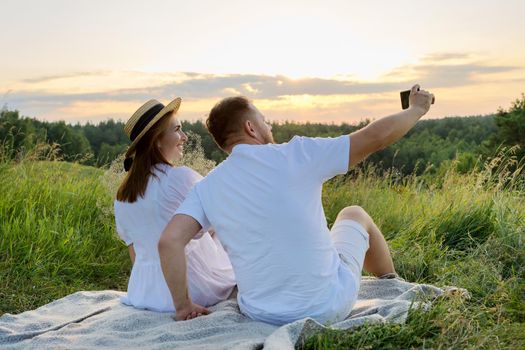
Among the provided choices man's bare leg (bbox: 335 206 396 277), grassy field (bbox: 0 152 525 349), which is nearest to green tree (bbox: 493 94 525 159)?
grassy field (bbox: 0 152 525 349)

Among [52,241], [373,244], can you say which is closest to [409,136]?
[52,241]

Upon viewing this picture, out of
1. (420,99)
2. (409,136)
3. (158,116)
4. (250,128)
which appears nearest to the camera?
(250,128)

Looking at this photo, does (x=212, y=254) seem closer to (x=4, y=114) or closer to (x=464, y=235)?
(x=464, y=235)

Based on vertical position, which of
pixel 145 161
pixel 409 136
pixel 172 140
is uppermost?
pixel 172 140

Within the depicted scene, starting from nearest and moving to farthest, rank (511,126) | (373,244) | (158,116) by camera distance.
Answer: (158,116), (373,244), (511,126)

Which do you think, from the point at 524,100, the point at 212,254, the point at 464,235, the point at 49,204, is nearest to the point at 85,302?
the point at 212,254

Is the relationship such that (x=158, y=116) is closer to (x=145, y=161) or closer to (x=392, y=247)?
(x=145, y=161)

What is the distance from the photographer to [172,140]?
4.08 metres

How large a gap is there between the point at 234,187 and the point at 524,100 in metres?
29.7

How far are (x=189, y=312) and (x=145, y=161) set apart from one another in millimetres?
887

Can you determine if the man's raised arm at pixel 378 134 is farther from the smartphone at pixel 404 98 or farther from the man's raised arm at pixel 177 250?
the man's raised arm at pixel 177 250

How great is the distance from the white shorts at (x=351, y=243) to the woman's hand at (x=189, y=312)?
84 cm

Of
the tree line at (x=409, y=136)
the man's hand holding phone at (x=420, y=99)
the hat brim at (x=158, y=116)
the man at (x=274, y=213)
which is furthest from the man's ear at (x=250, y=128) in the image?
the tree line at (x=409, y=136)

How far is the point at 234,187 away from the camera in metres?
3.48
